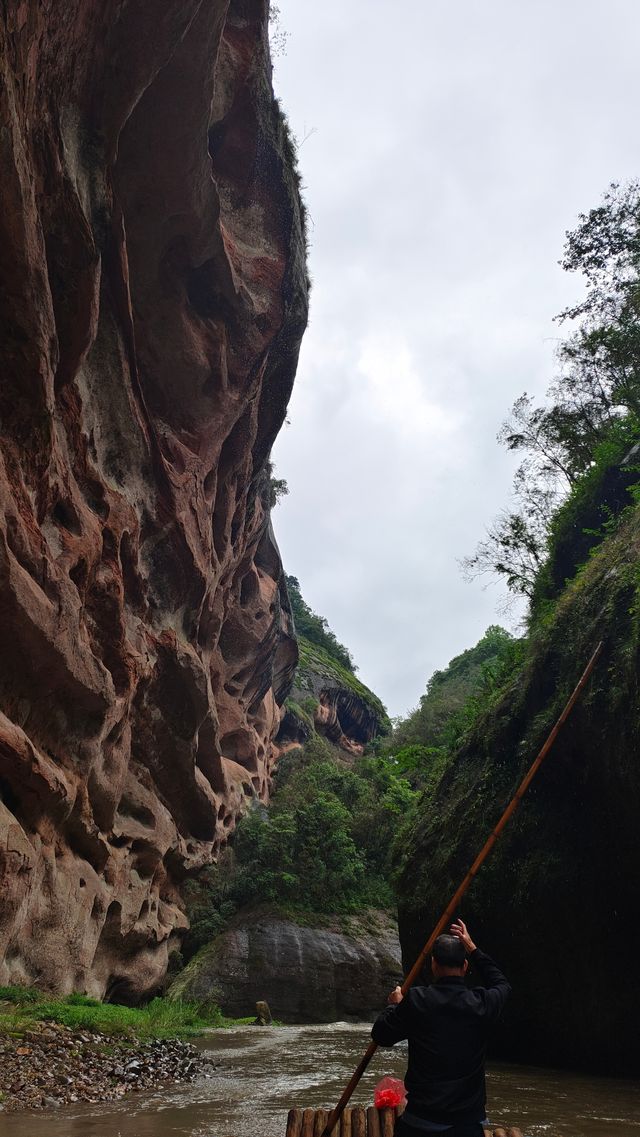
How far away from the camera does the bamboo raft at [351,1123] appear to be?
4047 millimetres

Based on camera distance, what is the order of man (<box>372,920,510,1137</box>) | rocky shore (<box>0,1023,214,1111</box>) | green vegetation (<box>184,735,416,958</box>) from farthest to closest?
green vegetation (<box>184,735,416,958</box>)
rocky shore (<box>0,1023,214,1111</box>)
man (<box>372,920,510,1137</box>)

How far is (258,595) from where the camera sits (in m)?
28.0

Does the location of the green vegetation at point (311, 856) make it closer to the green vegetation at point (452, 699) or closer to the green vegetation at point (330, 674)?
the green vegetation at point (452, 699)

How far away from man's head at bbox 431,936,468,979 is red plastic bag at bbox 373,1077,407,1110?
1319 millimetres

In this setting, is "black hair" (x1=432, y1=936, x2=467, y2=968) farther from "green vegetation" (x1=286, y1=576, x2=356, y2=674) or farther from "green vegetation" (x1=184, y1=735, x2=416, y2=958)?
"green vegetation" (x1=286, y1=576, x2=356, y2=674)

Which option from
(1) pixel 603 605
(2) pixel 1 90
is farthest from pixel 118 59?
(1) pixel 603 605

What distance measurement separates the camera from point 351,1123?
13.4ft

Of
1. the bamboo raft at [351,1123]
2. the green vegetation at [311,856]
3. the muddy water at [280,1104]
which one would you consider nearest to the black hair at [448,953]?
the bamboo raft at [351,1123]

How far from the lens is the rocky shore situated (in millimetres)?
6926

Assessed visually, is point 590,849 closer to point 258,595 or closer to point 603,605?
point 603,605

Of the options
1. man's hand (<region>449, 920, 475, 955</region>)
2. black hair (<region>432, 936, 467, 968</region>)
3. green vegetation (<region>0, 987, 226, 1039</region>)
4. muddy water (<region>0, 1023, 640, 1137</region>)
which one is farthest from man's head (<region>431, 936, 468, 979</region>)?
green vegetation (<region>0, 987, 226, 1039</region>)

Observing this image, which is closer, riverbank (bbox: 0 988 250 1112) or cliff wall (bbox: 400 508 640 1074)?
riverbank (bbox: 0 988 250 1112)

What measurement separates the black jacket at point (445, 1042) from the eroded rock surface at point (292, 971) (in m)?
19.2

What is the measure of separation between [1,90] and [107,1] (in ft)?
11.3
